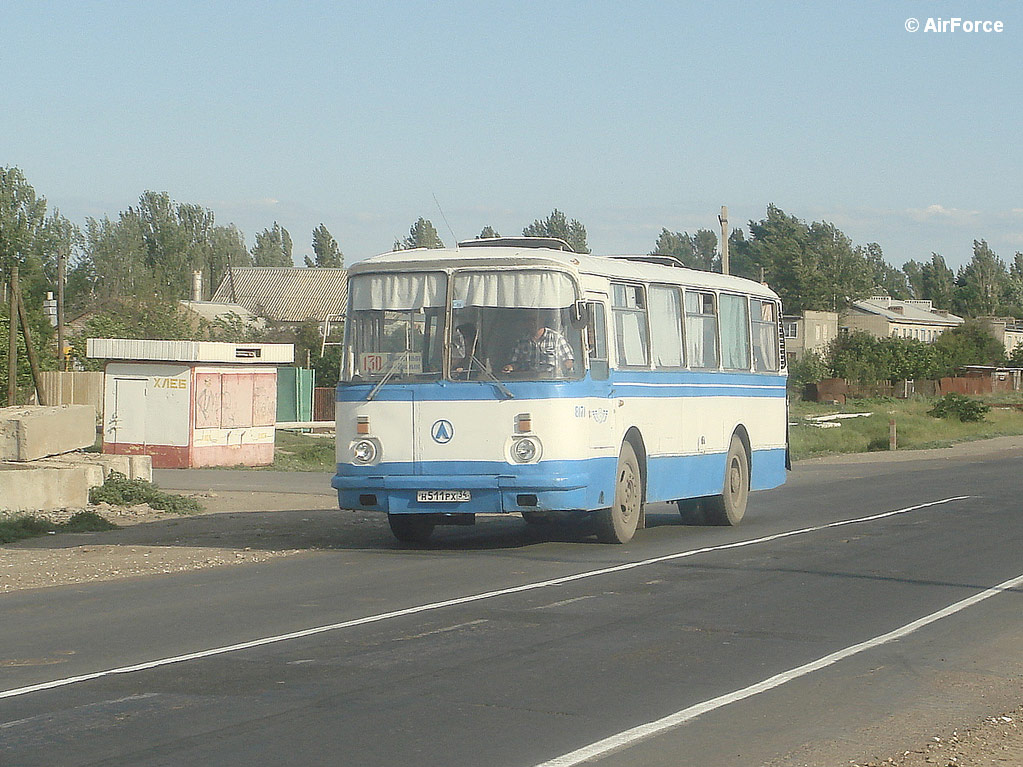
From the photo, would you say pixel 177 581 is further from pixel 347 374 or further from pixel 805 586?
pixel 805 586

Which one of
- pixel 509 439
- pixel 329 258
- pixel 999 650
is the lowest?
pixel 999 650

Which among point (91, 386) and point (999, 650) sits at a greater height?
point (91, 386)

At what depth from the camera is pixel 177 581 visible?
12.9 metres

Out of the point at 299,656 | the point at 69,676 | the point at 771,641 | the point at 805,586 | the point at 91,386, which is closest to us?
the point at 69,676

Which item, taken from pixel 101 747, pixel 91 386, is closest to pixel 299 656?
pixel 101 747

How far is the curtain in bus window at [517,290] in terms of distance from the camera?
47.4ft

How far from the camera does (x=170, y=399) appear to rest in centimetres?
3080

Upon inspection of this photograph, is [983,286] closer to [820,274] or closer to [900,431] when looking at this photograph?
[820,274]

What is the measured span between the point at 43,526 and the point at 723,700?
12.7 metres

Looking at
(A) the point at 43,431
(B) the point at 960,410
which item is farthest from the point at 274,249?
(A) the point at 43,431

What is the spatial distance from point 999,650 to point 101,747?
5788 millimetres

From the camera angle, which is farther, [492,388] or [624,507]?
[624,507]

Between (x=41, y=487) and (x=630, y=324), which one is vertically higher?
(x=630, y=324)

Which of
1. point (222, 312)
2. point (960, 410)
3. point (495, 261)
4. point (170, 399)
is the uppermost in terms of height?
point (222, 312)
